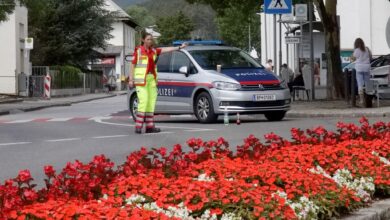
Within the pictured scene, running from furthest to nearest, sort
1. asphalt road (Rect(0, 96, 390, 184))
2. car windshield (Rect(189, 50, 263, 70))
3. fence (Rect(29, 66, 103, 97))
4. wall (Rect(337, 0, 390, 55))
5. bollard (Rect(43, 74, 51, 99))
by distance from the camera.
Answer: wall (Rect(337, 0, 390, 55)) → fence (Rect(29, 66, 103, 97)) → bollard (Rect(43, 74, 51, 99)) → car windshield (Rect(189, 50, 263, 70)) → asphalt road (Rect(0, 96, 390, 184))

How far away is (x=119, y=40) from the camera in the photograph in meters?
122

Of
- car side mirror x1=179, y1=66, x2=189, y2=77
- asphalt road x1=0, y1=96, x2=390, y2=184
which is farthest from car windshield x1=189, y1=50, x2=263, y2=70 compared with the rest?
asphalt road x1=0, y1=96, x2=390, y2=184

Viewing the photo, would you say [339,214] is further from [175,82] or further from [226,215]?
[175,82]

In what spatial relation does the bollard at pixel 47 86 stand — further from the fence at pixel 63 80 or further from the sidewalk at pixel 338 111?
the sidewalk at pixel 338 111

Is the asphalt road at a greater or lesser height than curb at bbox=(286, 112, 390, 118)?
lesser

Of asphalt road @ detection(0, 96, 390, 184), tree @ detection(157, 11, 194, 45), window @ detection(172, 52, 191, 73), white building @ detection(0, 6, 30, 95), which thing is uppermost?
tree @ detection(157, 11, 194, 45)

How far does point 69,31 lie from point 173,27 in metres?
108

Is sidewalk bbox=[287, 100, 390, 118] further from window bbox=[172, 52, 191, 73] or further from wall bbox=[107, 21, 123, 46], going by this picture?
wall bbox=[107, 21, 123, 46]

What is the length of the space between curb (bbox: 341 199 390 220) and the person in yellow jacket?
9.29m

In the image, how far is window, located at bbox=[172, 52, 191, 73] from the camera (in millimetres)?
21141

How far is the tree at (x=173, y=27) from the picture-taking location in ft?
596

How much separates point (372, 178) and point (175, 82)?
43.1ft

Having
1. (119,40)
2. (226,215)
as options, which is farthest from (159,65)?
(119,40)

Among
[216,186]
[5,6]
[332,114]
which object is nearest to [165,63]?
[332,114]
